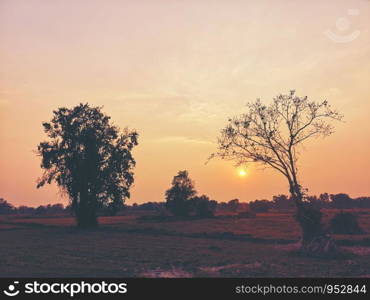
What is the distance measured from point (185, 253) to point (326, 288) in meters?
14.3

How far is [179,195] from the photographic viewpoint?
274 feet

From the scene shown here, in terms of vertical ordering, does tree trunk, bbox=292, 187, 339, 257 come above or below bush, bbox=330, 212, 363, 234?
above

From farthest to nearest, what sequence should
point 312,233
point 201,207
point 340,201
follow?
point 340,201 < point 201,207 < point 312,233

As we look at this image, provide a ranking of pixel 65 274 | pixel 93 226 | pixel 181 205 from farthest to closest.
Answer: pixel 181 205, pixel 93 226, pixel 65 274

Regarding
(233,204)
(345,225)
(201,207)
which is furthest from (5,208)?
(345,225)

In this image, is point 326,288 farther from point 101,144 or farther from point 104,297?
point 101,144

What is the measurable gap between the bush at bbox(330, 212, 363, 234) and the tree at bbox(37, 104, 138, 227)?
25.7 m

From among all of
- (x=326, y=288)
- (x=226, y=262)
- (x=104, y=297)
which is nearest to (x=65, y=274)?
(x=104, y=297)

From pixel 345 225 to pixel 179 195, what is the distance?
46265mm

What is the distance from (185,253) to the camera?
2347cm

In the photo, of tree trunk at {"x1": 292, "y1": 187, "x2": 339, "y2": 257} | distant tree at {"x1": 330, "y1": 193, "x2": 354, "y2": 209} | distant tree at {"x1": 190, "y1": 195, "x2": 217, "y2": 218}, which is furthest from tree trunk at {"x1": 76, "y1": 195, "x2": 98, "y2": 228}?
distant tree at {"x1": 330, "y1": 193, "x2": 354, "y2": 209}

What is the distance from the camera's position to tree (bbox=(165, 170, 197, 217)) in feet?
270

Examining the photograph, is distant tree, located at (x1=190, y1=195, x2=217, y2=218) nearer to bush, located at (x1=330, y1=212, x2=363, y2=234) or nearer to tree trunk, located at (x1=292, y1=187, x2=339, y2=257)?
bush, located at (x1=330, y1=212, x2=363, y2=234)

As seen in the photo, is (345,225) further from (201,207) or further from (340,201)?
(340,201)
